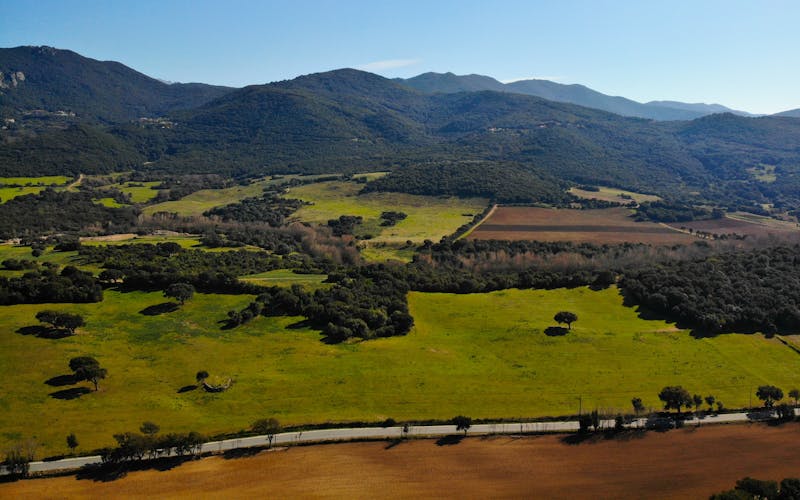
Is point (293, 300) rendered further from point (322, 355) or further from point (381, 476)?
point (381, 476)

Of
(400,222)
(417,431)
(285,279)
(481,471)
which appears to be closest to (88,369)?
(417,431)

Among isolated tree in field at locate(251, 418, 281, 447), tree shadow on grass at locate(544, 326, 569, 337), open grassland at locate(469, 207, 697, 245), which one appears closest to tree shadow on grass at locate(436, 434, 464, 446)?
isolated tree in field at locate(251, 418, 281, 447)

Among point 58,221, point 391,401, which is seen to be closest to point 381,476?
point 391,401

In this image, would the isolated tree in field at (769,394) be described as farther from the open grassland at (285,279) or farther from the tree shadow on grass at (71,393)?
the tree shadow on grass at (71,393)

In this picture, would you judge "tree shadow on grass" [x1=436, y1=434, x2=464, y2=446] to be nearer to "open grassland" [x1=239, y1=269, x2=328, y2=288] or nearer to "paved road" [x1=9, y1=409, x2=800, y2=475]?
"paved road" [x1=9, y1=409, x2=800, y2=475]

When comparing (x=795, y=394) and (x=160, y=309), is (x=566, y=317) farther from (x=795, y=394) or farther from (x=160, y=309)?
(x=160, y=309)

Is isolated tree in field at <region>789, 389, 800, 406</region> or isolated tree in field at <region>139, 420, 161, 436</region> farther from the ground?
isolated tree in field at <region>139, 420, 161, 436</region>

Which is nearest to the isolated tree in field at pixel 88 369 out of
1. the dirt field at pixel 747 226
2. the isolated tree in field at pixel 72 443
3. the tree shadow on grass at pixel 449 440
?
the isolated tree in field at pixel 72 443
